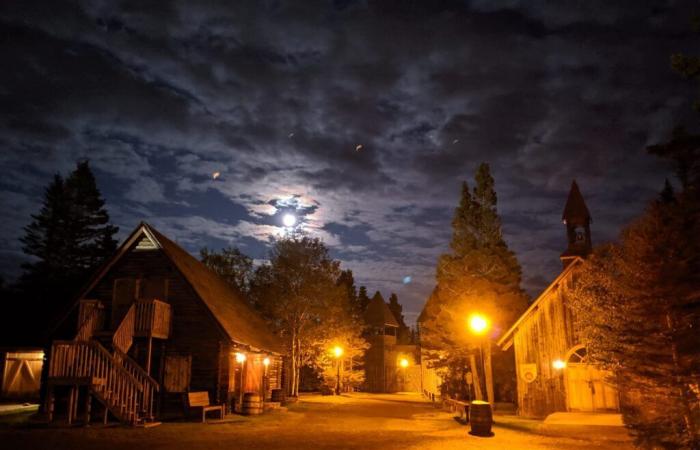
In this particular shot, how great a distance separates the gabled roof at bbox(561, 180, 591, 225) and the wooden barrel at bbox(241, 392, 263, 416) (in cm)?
2034

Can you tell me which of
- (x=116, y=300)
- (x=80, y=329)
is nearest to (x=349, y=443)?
(x=80, y=329)

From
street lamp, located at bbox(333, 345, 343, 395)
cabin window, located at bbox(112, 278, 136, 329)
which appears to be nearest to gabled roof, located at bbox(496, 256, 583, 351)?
cabin window, located at bbox(112, 278, 136, 329)

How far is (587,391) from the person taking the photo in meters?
22.2

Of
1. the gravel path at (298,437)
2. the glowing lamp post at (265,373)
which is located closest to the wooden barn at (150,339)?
the gravel path at (298,437)

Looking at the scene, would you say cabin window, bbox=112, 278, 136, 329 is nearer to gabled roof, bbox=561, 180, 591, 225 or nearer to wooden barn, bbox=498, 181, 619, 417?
wooden barn, bbox=498, 181, 619, 417

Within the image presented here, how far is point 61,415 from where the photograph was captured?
72.2 ft

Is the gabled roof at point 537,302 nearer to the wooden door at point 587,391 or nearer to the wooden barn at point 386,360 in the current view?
the wooden door at point 587,391

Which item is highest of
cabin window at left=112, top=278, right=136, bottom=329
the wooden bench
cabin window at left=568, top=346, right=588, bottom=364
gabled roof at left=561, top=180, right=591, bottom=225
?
gabled roof at left=561, top=180, right=591, bottom=225

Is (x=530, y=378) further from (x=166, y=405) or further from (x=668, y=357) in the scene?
(x=166, y=405)

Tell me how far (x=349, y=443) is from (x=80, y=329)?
13.5 meters

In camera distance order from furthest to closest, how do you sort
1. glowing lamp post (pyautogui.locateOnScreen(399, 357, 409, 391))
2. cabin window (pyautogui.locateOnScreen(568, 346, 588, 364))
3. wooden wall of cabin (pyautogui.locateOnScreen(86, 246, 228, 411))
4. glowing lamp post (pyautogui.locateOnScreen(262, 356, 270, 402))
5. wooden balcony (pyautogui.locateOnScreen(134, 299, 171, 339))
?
glowing lamp post (pyautogui.locateOnScreen(399, 357, 409, 391)) → glowing lamp post (pyautogui.locateOnScreen(262, 356, 270, 402)) → wooden wall of cabin (pyautogui.locateOnScreen(86, 246, 228, 411)) → cabin window (pyautogui.locateOnScreen(568, 346, 588, 364)) → wooden balcony (pyautogui.locateOnScreen(134, 299, 171, 339))

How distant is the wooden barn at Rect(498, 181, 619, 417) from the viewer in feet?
72.4

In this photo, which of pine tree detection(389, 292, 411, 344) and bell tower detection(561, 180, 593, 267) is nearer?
bell tower detection(561, 180, 593, 267)

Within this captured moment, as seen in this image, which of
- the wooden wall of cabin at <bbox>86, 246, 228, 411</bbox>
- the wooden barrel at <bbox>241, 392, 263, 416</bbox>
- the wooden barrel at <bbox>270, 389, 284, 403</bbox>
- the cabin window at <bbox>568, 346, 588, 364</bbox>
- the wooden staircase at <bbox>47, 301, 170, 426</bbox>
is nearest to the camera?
the wooden staircase at <bbox>47, 301, 170, 426</bbox>
